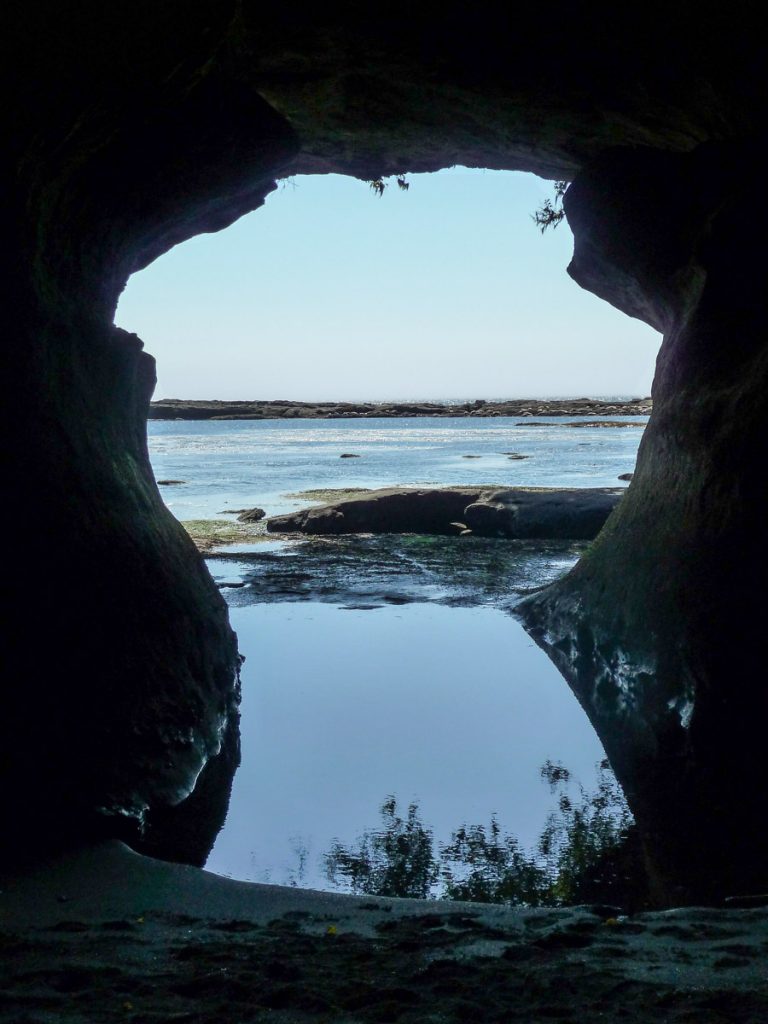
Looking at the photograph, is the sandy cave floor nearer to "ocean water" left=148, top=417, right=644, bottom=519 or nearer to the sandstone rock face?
the sandstone rock face

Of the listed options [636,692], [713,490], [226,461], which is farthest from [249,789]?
[226,461]

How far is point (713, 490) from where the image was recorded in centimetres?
675

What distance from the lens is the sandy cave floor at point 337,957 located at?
285cm

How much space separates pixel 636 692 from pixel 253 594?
6.03 metres

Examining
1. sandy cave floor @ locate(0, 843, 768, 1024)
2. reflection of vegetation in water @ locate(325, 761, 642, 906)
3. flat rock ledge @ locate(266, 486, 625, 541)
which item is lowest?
reflection of vegetation in water @ locate(325, 761, 642, 906)

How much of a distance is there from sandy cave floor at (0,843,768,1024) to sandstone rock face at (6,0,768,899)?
2.71 feet

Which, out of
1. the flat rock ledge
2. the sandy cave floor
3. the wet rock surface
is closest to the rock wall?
the sandy cave floor

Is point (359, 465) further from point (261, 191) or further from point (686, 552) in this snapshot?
point (686, 552)

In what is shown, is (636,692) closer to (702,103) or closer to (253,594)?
(702,103)

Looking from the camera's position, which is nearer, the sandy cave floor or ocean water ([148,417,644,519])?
the sandy cave floor

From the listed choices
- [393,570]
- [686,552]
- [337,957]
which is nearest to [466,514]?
[393,570]

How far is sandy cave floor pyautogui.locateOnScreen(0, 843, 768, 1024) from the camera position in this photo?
285cm

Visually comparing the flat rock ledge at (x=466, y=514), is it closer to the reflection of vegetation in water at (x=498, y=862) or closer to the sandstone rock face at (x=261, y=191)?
the sandstone rock face at (x=261, y=191)

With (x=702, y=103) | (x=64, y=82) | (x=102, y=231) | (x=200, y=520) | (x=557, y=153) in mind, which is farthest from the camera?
(x=200, y=520)
